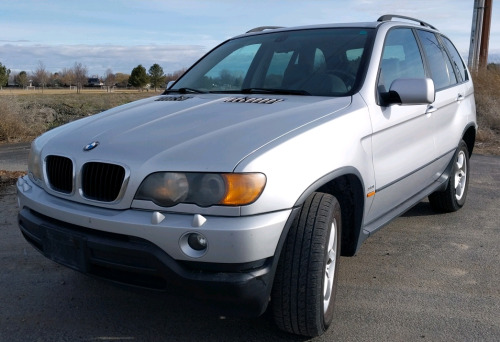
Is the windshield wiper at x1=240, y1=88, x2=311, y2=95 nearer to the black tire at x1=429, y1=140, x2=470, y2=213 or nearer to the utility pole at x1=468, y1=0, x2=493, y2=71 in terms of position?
the black tire at x1=429, y1=140, x2=470, y2=213

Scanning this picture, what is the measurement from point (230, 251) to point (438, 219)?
3.35 m

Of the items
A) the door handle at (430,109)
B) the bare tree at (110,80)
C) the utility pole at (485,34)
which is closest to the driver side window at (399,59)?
the door handle at (430,109)

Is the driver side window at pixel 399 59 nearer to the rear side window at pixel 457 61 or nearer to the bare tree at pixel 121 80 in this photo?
the rear side window at pixel 457 61

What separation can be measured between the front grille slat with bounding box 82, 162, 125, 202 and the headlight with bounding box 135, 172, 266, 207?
16 centimetres

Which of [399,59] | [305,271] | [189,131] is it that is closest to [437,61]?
[399,59]

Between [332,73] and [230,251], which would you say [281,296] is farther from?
[332,73]

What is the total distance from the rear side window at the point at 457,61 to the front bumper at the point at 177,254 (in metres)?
3.45

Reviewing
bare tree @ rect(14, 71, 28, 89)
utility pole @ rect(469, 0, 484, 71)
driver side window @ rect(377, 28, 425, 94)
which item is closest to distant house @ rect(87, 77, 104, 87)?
bare tree @ rect(14, 71, 28, 89)

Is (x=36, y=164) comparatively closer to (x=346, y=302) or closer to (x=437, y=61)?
(x=346, y=302)

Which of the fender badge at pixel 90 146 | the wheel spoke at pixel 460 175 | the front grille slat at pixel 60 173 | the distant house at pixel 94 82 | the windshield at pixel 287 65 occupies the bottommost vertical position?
the distant house at pixel 94 82

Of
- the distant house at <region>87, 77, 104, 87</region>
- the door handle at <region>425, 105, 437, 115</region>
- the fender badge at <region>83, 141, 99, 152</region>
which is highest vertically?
the door handle at <region>425, 105, 437, 115</region>

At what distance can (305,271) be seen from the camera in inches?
100

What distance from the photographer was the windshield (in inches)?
140

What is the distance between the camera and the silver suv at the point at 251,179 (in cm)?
238
